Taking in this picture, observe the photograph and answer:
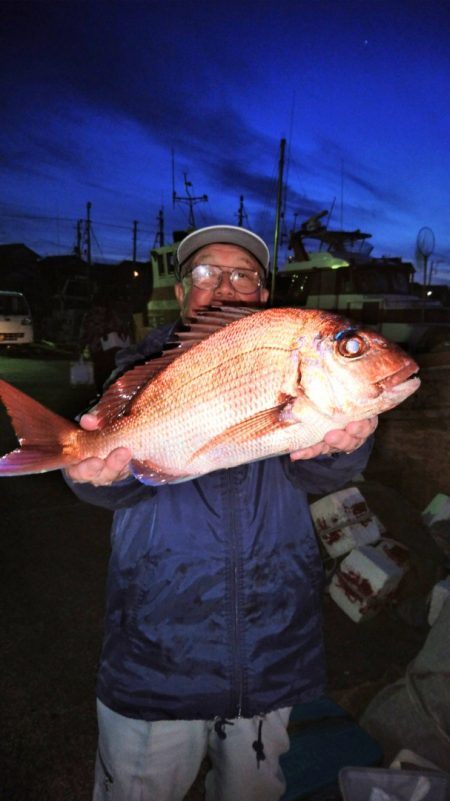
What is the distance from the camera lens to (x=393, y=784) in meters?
2.15

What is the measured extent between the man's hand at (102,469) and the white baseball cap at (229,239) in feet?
4.59

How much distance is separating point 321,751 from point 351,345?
8.01 feet

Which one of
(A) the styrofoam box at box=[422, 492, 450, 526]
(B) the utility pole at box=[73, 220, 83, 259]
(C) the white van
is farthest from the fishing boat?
(B) the utility pole at box=[73, 220, 83, 259]

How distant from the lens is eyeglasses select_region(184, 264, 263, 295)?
2574 millimetres

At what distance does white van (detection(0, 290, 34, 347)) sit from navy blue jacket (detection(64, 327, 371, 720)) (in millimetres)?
22333

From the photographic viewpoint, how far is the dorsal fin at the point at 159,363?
195 centimetres

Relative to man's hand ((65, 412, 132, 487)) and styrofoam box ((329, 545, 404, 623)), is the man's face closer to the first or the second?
man's hand ((65, 412, 132, 487))

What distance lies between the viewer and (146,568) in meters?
1.96

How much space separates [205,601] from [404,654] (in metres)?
2.51

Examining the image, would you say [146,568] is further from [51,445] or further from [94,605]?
[94,605]

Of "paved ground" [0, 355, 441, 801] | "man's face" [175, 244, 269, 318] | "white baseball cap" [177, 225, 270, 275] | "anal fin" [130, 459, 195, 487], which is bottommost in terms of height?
"paved ground" [0, 355, 441, 801]

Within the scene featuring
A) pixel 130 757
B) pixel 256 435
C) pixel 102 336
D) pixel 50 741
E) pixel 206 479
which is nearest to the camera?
pixel 256 435

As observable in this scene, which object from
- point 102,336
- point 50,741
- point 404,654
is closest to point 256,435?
point 50,741

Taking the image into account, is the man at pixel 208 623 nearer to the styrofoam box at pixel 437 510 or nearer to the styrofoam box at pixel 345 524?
the styrofoam box at pixel 345 524
